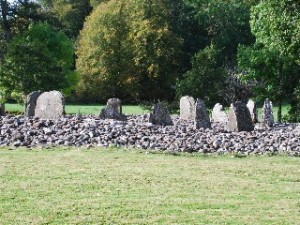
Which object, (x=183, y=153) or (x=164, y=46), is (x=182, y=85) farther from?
(x=183, y=153)

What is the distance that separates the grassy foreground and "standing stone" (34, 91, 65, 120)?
27.6 ft

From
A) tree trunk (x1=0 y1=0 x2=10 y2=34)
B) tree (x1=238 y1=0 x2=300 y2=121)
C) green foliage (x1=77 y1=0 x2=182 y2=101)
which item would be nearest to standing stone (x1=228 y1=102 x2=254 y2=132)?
tree (x1=238 y1=0 x2=300 y2=121)

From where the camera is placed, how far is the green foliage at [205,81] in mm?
35938

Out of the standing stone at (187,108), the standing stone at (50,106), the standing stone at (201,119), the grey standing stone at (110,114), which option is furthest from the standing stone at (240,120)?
the standing stone at (187,108)

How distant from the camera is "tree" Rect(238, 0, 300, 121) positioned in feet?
75.4

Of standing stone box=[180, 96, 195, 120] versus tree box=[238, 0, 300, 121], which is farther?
standing stone box=[180, 96, 195, 120]

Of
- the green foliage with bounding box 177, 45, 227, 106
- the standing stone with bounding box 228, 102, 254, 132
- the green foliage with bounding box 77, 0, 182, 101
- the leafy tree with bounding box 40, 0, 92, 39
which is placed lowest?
the standing stone with bounding box 228, 102, 254, 132

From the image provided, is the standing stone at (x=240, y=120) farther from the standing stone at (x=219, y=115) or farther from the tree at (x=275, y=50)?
the standing stone at (x=219, y=115)

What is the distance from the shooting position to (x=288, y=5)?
22.5 metres

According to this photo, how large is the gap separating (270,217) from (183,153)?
257 inches

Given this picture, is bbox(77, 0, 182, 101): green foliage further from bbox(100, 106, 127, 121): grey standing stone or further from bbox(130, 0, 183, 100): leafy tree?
bbox(100, 106, 127, 121): grey standing stone

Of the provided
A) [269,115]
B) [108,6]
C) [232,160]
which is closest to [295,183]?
[232,160]

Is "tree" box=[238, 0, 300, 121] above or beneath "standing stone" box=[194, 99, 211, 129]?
above

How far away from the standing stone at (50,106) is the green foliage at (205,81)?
14.9 meters
